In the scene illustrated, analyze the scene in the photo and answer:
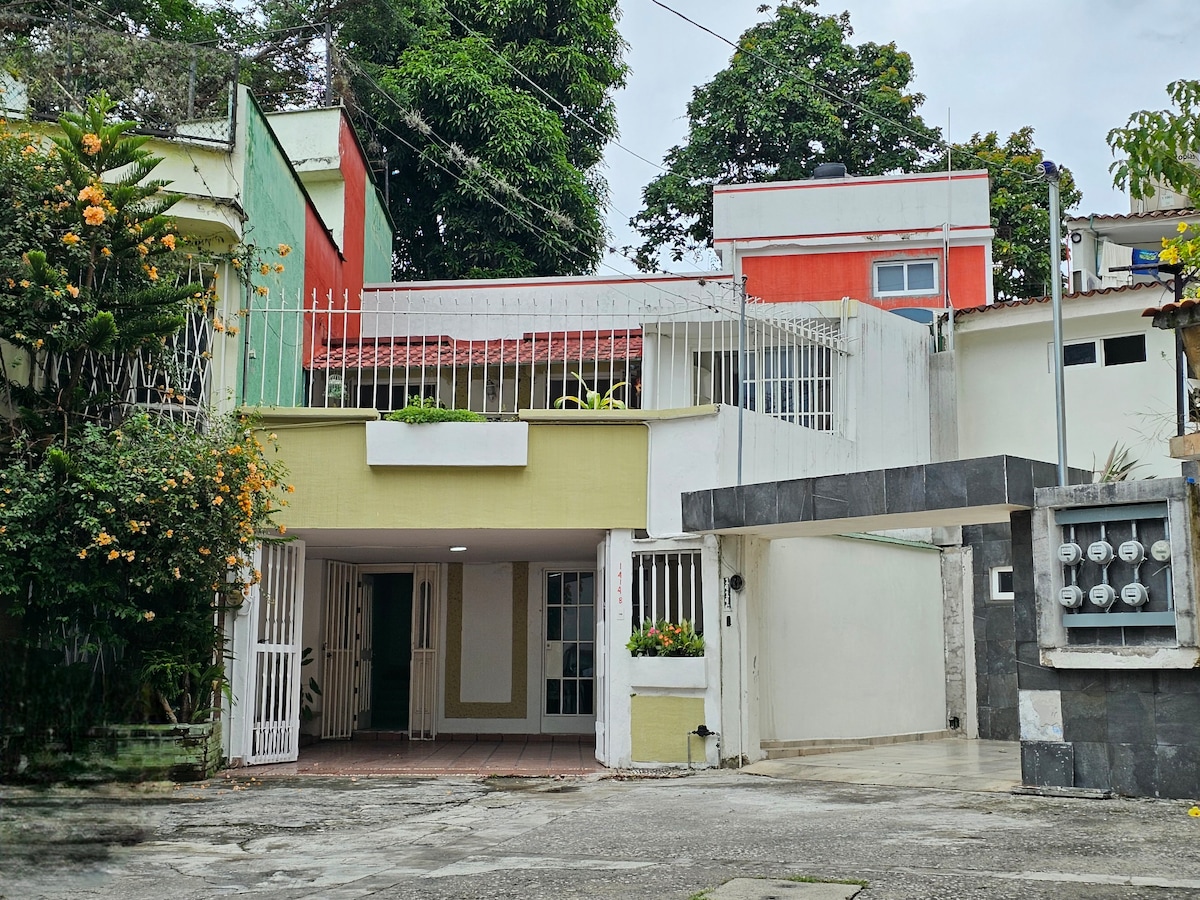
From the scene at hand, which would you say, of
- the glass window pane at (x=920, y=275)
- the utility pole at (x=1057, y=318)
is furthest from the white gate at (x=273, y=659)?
the glass window pane at (x=920, y=275)

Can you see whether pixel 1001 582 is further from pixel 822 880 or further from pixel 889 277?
pixel 822 880

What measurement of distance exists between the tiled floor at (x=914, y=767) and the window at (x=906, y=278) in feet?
A: 27.1

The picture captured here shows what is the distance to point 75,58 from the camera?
14906 mm

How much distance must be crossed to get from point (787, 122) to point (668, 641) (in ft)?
59.1

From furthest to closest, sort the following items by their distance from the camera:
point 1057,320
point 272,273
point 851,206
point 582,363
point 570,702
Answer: point 851,206, point 570,702, point 582,363, point 272,273, point 1057,320

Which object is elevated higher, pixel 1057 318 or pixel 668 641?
pixel 1057 318

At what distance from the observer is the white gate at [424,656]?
15.3 metres

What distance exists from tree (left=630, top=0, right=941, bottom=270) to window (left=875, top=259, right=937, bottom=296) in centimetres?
756

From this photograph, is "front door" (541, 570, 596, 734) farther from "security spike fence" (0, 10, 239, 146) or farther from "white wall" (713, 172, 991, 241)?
"white wall" (713, 172, 991, 241)

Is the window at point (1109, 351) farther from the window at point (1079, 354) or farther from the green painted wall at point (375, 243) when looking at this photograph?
the green painted wall at point (375, 243)

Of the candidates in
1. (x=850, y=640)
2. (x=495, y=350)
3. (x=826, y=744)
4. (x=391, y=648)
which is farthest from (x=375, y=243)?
(x=826, y=744)

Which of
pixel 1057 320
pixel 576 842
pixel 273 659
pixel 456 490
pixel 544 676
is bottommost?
pixel 576 842

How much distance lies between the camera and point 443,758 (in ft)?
41.3

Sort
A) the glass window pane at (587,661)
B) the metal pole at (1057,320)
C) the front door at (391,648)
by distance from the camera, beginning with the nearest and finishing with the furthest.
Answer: the metal pole at (1057,320), the glass window pane at (587,661), the front door at (391,648)
